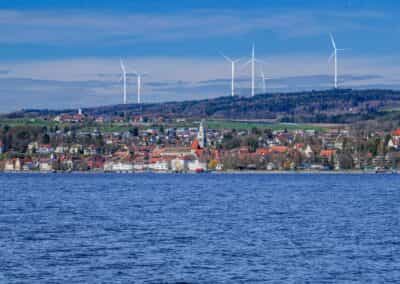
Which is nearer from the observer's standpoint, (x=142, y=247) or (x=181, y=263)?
(x=181, y=263)

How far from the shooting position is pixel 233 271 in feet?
128

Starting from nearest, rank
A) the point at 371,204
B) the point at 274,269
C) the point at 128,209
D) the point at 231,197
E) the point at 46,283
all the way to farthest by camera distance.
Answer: the point at 46,283 < the point at 274,269 < the point at 128,209 < the point at 371,204 < the point at 231,197

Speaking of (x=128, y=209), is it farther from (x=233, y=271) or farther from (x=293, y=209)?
(x=233, y=271)

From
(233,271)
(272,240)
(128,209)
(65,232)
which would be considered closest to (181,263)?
(233,271)

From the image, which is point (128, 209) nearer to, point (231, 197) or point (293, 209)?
point (293, 209)

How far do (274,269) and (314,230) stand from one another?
45.6 ft

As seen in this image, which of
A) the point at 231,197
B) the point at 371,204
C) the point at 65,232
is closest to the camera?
the point at 65,232

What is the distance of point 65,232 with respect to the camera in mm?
51625

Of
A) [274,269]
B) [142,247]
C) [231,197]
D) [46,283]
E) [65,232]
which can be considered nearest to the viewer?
[46,283]

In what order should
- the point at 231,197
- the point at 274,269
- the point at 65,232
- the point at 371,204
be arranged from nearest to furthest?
the point at 274,269 < the point at 65,232 < the point at 371,204 < the point at 231,197

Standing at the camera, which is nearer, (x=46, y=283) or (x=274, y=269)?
(x=46, y=283)

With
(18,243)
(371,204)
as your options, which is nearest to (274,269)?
(18,243)

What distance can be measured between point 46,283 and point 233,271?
6.37m

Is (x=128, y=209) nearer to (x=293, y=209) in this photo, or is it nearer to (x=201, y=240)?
(x=293, y=209)
